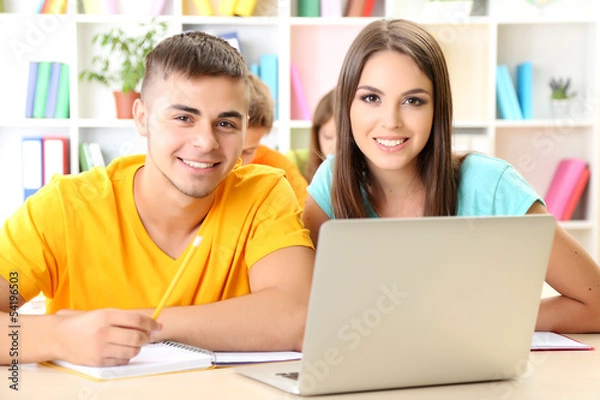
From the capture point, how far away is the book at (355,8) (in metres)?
4.18

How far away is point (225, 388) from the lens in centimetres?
119

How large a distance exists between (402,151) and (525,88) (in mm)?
2633

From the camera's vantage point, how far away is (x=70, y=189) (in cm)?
168

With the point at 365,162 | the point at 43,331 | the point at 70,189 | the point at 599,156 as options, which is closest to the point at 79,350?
the point at 43,331

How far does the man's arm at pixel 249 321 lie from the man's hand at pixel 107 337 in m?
0.16

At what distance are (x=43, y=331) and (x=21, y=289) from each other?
0.29 meters

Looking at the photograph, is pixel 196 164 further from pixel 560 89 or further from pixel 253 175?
pixel 560 89

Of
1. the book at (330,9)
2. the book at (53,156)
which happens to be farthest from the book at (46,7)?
the book at (330,9)

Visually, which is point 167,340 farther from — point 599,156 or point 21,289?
point 599,156

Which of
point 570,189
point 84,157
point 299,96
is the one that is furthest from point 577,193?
point 84,157

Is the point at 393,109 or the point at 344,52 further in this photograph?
the point at 344,52

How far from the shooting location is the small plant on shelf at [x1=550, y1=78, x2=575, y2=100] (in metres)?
4.25

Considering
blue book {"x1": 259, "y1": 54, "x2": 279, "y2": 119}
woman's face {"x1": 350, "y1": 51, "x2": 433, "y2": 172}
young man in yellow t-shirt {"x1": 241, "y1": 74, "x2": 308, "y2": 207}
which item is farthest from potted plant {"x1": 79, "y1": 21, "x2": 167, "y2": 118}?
woman's face {"x1": 350, "y1": 51, "x2": 433, "y2": 172}

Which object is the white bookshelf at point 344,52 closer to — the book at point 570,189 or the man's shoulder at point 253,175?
the book at point 570,189
